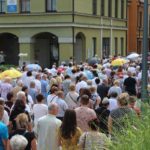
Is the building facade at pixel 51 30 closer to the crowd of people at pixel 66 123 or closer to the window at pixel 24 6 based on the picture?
the window at pixel 24 6

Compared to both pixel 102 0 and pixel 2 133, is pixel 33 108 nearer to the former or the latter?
pixel 2 133

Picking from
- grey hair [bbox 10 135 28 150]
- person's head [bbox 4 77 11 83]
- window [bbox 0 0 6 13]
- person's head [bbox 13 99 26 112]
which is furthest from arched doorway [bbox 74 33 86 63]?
grey hair [bbox 10 135 28 150]

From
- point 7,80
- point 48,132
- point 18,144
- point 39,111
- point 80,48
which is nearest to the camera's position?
point 18,144

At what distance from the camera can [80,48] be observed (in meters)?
48.5

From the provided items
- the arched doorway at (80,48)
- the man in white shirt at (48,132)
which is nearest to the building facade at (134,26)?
the arched doorway at (80,48)

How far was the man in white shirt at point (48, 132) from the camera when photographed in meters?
10.8

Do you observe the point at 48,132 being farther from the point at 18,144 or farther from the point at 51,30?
the point at 51,30

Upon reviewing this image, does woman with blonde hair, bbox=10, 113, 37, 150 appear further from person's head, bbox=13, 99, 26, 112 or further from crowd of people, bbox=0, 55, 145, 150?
person's head, bbox=13, 99, 26, 112

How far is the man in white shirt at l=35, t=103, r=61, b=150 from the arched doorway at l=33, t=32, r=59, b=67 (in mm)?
36360

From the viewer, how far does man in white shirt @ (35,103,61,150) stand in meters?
10.8

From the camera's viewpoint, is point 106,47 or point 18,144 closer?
point 18,144

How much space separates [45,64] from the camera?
4862 cm

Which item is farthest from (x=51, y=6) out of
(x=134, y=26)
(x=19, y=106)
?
(x=19, y=106)

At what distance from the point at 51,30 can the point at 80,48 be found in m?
4.17
